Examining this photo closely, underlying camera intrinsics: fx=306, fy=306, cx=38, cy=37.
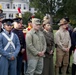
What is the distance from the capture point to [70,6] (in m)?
56.0

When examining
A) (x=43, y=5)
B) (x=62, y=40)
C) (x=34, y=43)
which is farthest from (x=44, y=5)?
(x=34, y=43)

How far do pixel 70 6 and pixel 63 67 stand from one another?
4731 centimetres

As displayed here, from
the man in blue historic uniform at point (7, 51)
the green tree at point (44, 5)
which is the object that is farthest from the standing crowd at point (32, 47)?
→ the green tree at point (44, 5)

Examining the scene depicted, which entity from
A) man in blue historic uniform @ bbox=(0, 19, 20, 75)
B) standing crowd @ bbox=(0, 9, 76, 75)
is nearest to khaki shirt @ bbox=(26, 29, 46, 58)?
standing crowd @ bbox=(0, 9, 76, 75)

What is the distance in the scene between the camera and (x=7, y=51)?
7371mm

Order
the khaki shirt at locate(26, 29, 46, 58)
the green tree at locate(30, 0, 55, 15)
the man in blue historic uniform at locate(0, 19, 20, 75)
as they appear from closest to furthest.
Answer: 1. the man in blue historic uniform at locate(0, 19, 20, 75)
2. the khaki shirt at locate(26, 29, 46, 58)
3. the green tree at locate(30, 0, 55, 15)

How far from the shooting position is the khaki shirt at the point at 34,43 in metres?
8.17

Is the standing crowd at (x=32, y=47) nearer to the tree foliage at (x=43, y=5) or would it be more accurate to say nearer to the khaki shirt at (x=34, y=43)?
the khaki shirt at (x=34, y=43)

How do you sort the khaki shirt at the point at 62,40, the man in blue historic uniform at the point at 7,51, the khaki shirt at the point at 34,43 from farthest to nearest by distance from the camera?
the khaki shirt at the point at 62,40
the khaki shirt at the point at 34,43
the man in blue historic uniform at the point at 7,51

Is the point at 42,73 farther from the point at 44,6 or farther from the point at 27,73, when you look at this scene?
the point at 44,6

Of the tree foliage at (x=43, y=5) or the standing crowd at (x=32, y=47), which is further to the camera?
the tree foliage at (x=43, y=5)

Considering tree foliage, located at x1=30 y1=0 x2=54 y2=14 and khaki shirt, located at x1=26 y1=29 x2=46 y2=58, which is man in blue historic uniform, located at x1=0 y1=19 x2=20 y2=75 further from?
tree foliage, located at x1=30 y1=0 x2=54 y2=14

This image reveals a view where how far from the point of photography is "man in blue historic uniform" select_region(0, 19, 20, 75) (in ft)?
24.1

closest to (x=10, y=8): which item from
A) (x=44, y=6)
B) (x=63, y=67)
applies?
(x=44, y=6)
